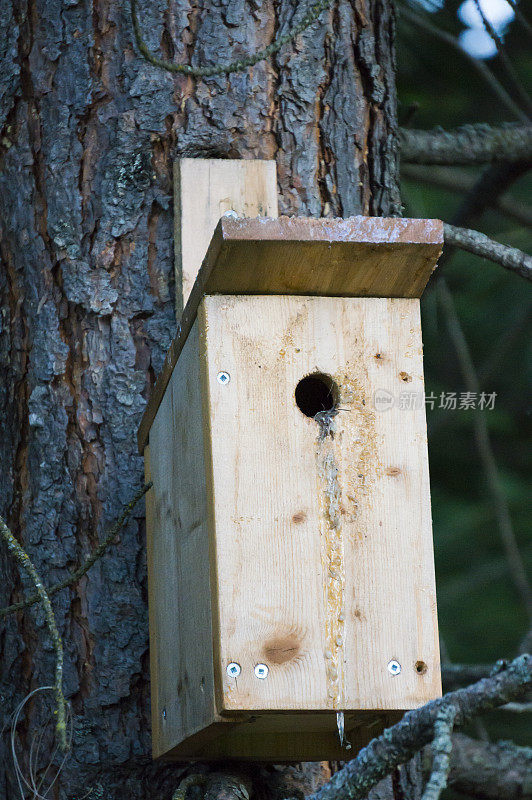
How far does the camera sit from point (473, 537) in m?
4.41

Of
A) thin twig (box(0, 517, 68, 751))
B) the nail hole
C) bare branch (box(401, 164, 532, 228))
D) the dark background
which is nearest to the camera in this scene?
thin twig (box(0, 517, 68, 751))

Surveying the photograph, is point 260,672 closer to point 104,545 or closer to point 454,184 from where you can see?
point 104,545

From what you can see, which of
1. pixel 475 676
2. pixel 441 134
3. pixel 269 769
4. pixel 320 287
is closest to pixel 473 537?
pixel 475 676

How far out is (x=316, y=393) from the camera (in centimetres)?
179

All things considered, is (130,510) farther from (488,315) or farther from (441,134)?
(488,315)

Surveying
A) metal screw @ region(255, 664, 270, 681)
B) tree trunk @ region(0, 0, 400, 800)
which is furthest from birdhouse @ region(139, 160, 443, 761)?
→ tree trunk @ region(0, 0, 400, 800)

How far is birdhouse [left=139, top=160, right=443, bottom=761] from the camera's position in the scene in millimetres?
1566

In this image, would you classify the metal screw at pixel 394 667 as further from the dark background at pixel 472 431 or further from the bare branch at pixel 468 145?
the dark background at pixel 472 431

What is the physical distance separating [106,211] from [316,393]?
0.78 metres

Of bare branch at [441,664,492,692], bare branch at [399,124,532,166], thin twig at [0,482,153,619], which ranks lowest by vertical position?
bare branch at [441,664,492,692]

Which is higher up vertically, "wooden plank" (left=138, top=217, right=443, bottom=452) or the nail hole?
"wooden plank" (left=138, top=217, right=443, bottom=452)

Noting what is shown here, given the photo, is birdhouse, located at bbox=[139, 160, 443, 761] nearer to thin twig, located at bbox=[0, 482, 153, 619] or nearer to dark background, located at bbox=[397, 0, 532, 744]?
thin twig, located at bbox=[0, 482, 153, 619]

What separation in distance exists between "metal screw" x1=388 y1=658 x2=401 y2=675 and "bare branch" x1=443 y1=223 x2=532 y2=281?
3.43ft

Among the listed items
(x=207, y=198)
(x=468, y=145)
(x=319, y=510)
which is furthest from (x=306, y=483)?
(x=468, y=145)
